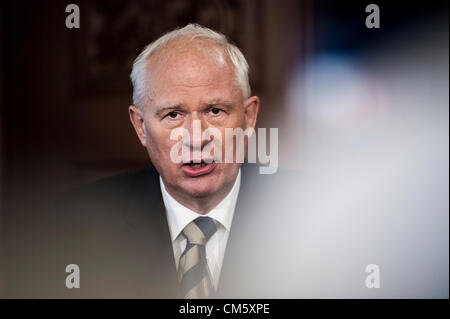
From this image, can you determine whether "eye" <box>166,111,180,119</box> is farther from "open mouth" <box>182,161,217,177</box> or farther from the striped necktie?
the striped necktie

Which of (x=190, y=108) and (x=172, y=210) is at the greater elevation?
(x=190, y=108)

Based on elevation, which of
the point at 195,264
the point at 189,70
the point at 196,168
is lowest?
the point at 195,264

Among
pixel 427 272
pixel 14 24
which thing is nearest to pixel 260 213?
pixel 427 272

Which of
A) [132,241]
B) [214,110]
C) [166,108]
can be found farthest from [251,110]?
[132,241]

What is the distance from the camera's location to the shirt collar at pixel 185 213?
1.19 m

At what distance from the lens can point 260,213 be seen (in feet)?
3.95

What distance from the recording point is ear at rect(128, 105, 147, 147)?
1196 mm

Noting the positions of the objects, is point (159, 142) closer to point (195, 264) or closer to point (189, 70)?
point (189, 70)

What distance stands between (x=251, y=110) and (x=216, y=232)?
32cm

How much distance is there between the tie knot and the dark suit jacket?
5 centimetres

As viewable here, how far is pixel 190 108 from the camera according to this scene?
1.12 m

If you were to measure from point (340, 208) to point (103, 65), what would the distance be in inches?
27.9

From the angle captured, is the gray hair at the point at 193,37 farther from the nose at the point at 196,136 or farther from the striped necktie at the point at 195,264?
the striped necktie at the point at 195,264

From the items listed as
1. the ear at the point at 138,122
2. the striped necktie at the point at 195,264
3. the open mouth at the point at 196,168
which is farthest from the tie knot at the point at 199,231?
the ear at the point at 138,122
